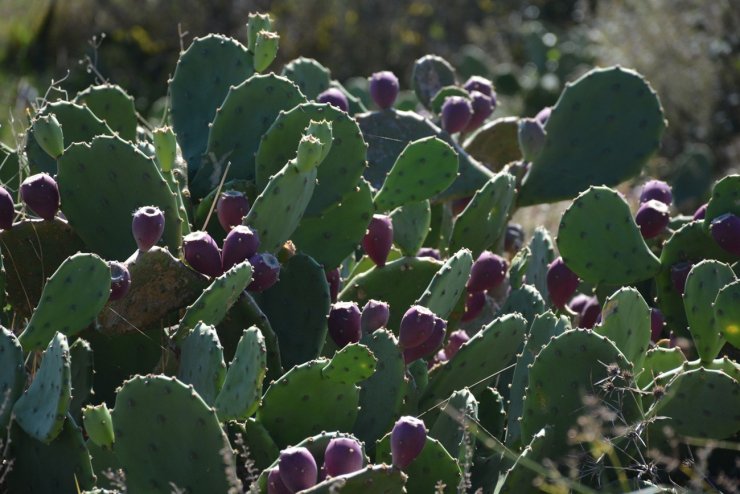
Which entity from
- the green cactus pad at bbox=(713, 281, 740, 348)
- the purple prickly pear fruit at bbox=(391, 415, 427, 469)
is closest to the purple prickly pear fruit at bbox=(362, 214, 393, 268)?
the green cactus pad at bbox=(713, 281, 740, 348)

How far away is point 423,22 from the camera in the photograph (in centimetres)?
1111

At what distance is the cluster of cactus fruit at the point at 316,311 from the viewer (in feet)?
6.45

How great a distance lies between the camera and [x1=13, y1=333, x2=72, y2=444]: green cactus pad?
1.91m

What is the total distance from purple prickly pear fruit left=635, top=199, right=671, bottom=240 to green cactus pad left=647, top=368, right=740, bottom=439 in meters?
0.65

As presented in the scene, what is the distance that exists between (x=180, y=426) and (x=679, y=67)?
7.00m

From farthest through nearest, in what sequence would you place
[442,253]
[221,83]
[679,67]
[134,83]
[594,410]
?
[134,83] < [679,67] < [442,253] < [221,83] < [594,410]

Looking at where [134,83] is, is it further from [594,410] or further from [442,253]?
[594,410]

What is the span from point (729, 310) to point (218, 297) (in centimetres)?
99

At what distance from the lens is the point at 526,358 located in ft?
7.78

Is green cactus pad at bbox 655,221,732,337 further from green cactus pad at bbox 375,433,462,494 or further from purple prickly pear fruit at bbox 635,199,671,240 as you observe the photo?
green cactus pad at bbox 375,433,462,494

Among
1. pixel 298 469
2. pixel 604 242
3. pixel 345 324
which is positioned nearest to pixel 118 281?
pixel 345 324

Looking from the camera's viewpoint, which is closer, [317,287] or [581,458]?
[581,458]

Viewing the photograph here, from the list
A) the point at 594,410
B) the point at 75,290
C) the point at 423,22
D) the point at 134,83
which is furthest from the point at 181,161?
the point at 423,22

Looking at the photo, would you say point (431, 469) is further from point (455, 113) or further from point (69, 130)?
point (455, 113)
